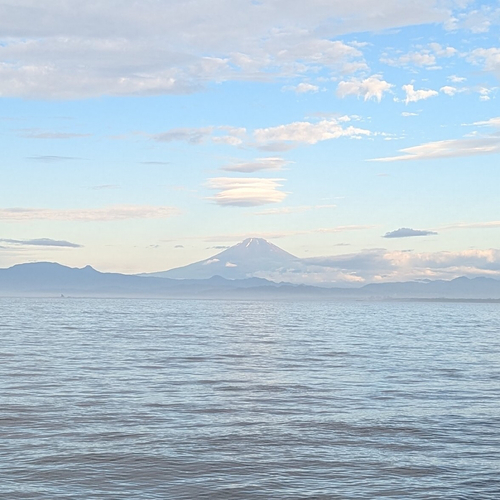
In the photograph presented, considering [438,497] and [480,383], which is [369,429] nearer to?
[438,497]

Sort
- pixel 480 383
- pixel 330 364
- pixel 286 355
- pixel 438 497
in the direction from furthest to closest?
pixel 286 355 < pixel 330 364 < pixel 480 383 < pixel 438 497

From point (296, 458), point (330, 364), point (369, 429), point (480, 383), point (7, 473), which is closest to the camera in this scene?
point (7, 473)

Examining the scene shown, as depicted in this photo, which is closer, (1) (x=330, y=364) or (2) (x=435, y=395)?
(2) (x=435, y=395)

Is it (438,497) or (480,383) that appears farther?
(480,383)

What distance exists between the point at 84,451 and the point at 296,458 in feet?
19.0

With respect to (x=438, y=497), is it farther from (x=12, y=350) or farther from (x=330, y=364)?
(x=12, y=350)

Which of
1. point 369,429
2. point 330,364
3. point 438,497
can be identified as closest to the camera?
point 438,497

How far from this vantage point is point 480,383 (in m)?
36.3

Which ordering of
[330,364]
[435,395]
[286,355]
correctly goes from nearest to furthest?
[435,395]
[330,364]
[286,355]

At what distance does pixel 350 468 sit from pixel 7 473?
8575mm

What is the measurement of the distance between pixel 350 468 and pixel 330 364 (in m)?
26.6

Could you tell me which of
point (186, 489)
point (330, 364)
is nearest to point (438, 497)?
point (186, 489)

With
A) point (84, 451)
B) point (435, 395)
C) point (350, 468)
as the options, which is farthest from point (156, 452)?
point (435, 395)

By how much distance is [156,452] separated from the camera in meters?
20.2
